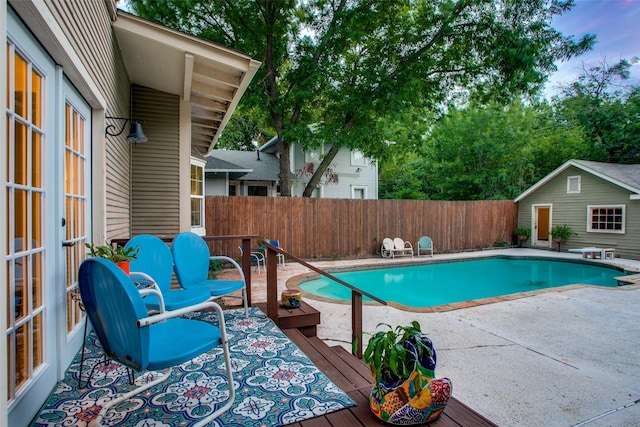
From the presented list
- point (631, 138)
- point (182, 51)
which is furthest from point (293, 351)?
point (631, 138)

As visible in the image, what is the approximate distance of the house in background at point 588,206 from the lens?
10.7 meters

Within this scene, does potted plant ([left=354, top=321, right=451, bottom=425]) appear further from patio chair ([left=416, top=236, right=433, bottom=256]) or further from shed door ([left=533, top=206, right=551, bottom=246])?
shed door ([left=533, top=206, right=551, bottom=246])

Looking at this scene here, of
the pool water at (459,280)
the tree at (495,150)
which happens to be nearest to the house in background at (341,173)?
the tree at (495,150)

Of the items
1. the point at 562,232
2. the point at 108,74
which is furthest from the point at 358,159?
the point at 108,74

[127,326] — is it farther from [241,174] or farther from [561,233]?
[561,233]

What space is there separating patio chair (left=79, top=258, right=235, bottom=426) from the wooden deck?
0.57 metres

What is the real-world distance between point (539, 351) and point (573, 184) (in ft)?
36.5

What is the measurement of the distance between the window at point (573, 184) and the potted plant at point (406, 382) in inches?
522

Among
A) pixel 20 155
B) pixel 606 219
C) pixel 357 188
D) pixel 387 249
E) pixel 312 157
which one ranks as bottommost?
pixel 387 249

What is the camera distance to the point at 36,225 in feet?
5.65

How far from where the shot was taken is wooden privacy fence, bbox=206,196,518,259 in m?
8.54

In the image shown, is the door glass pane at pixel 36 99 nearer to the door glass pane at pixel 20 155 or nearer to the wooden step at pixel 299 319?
the door glass pane at pixel 20 155

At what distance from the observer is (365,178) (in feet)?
48.0

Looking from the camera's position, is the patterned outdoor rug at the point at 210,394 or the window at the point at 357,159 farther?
the window at the point at 357,159
